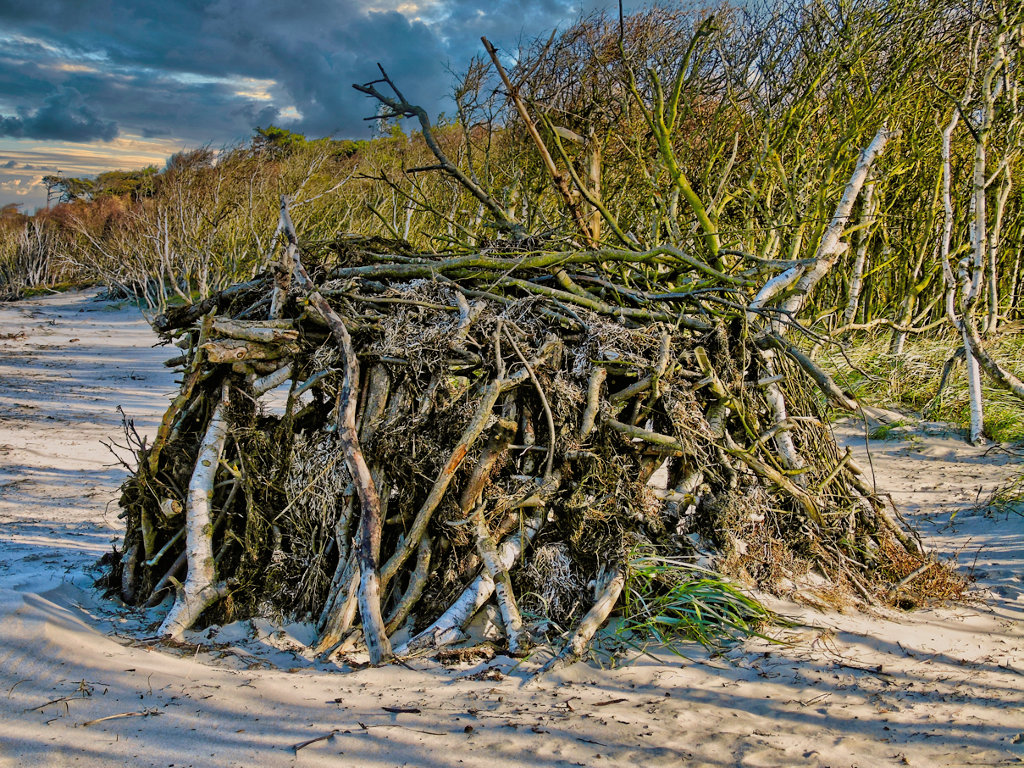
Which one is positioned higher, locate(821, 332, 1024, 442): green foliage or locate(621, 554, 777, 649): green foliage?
locate(821, 332, 1024, 442): green foliage

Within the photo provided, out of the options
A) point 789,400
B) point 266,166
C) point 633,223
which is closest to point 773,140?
point 633,223

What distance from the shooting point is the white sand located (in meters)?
2.78

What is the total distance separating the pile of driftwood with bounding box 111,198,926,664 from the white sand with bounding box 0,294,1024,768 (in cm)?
36

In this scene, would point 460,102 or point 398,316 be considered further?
point 460,102

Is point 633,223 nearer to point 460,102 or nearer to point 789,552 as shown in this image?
point 460,102

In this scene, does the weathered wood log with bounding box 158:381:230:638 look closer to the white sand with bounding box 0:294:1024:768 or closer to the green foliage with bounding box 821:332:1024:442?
the white sand with bounding box 0:294:1024:768

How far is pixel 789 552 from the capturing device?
445cm

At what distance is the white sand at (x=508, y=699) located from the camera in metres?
2.78

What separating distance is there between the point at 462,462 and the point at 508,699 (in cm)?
134

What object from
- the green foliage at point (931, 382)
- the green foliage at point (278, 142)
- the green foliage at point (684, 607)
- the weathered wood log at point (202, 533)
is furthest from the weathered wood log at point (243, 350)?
the green foliage at point (278, 142)

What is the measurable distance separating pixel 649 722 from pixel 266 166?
2397 centimetres

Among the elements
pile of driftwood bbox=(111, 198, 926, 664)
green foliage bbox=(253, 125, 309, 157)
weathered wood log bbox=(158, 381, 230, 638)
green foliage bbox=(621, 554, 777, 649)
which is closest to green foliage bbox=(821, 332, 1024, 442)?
pile of driftwood bbox=(111, 198, 926, 664)

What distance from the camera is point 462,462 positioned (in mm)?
4051

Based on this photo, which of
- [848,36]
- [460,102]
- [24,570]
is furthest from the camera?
[460,102]
